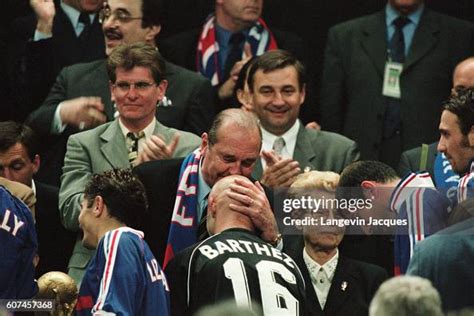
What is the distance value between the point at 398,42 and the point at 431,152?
1.23 meters

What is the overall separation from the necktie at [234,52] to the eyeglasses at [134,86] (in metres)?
1.27

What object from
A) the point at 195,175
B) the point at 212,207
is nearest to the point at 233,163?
the point at 195,175

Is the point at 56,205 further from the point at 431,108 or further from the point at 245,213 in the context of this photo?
the point at 431,108

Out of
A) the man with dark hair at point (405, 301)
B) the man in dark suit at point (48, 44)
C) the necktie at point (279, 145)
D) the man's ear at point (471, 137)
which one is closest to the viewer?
the man with dark hair at point (405, 301)

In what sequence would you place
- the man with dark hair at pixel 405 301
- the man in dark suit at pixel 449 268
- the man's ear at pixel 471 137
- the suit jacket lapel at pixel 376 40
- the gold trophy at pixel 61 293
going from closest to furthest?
the man with dark hair at pixel 405 301, the man in dark suit at pixel 449 268, the gold trophy at pixel 61 293, the man's ear at pixel 471 137, the suit jacket lapel at pixel 376 40

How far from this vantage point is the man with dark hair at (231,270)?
5.70 meters

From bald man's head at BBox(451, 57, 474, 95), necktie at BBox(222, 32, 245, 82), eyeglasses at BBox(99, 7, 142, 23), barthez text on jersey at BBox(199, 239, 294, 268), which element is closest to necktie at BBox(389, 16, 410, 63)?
bald man's head at BBox(451, 57, 474, 95)

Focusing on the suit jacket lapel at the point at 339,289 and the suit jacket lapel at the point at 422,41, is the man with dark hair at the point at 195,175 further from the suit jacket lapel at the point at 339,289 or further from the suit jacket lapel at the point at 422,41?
the suit jacket lapel at the point at 422,41

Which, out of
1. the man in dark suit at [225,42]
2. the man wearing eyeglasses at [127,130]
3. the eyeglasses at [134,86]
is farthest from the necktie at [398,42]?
the eyeglasses at [134,86]

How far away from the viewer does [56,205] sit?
7.47 metres

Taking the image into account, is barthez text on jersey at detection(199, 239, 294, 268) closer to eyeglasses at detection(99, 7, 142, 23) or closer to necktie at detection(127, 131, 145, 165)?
necktie at detection(127, 131, 145, 165)

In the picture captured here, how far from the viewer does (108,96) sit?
26.2 feet

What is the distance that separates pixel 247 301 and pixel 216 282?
0.54ft

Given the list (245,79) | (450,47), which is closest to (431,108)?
(450,47)
